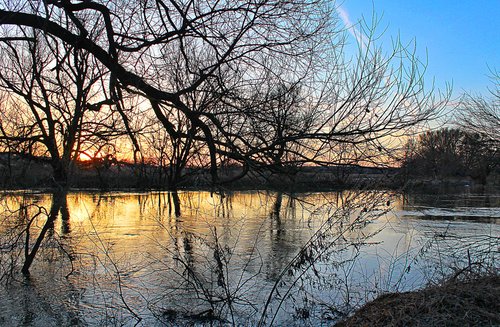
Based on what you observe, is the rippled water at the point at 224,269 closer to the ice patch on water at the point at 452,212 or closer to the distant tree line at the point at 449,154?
the distant tree line at the point at 449,154

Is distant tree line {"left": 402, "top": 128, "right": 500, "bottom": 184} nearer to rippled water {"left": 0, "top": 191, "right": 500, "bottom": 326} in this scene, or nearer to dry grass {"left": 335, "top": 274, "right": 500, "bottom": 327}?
rippled water {"left": 0, "top": 191, "right": 500, "bottom": 326}

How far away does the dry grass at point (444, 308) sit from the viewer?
145 inches

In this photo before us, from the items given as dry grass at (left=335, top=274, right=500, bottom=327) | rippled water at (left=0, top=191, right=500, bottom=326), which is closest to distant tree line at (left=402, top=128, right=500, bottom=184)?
rippled water at (left=0, top=191, right=500, bottom=326)

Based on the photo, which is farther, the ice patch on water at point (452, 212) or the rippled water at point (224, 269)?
the ice patch on water at point (452, 212)

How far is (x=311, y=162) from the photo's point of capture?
15.1ft

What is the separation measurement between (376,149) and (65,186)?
3.71 metres

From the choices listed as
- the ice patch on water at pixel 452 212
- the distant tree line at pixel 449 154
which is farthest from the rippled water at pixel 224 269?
the ice patch on water at pixel 452 212

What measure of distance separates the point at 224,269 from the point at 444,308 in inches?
149

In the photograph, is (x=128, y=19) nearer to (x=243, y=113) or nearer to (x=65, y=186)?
(x=243, y=113)

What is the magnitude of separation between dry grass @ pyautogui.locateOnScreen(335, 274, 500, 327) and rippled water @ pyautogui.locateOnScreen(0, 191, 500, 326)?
0.63 metres

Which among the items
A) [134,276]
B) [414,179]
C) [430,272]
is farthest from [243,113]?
[430,272]

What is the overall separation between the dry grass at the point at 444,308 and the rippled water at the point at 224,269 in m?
0.63

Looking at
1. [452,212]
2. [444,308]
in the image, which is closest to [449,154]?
[452,212]

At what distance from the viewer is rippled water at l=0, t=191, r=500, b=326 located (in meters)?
5.04
